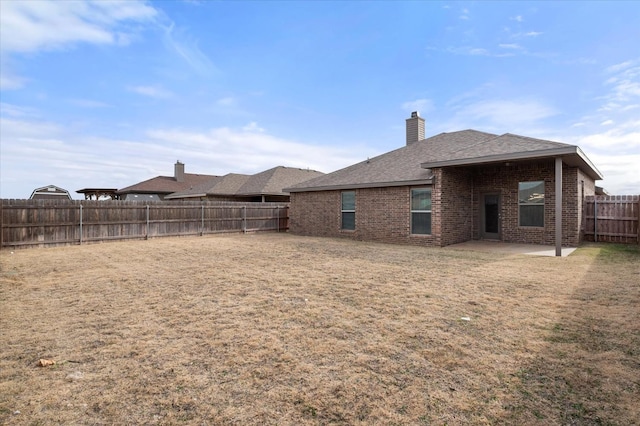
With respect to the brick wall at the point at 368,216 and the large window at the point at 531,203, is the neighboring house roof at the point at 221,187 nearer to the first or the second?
the brick wall at the point at 368,216

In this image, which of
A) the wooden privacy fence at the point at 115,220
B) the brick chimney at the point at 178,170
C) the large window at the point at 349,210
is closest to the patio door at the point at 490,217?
the large window at the point at 349,210

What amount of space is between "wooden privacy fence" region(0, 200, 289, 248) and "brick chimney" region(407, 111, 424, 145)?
920 cm

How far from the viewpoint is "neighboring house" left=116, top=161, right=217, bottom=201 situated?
32062mm

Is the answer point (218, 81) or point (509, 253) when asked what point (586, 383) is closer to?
point (509, 253)

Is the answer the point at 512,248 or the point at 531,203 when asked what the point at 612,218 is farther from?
the point at 512,248

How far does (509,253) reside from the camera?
10172mm

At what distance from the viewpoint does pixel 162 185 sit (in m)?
33.5

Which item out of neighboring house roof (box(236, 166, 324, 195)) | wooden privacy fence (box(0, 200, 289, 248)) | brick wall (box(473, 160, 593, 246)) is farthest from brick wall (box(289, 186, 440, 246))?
neighboring house roof (box(236, 166, 324, 195))

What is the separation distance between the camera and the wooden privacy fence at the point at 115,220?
12.3 meters

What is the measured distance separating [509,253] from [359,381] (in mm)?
9244

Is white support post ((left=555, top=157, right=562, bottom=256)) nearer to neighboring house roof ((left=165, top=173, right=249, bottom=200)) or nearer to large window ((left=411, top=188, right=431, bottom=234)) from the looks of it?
large window ((left=411, top=188, right=431, bottom=234))

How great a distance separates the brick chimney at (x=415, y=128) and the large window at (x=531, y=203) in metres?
7.24

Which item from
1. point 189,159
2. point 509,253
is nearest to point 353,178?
point 509,253

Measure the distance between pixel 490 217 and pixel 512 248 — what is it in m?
2.54
